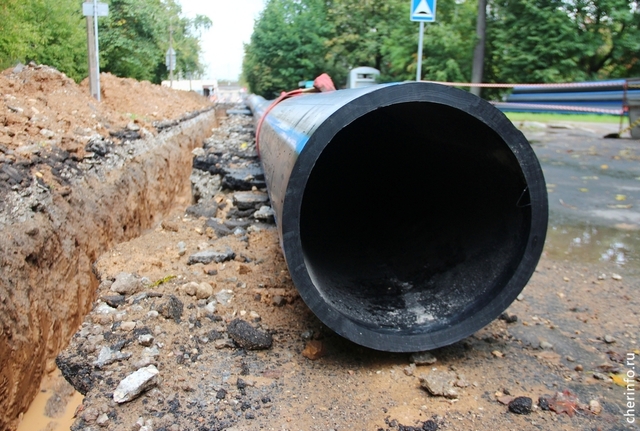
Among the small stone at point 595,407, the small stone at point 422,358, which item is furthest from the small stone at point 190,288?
the small stone at point 595,407

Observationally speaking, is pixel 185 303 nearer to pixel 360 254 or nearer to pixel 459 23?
pixel 360 254

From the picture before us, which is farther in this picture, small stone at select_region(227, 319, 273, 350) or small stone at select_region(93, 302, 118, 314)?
small stone at select_region(93, 302, 118, 314)

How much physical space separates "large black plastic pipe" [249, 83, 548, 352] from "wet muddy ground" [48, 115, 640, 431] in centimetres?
22

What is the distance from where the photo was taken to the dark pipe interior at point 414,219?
265 cm

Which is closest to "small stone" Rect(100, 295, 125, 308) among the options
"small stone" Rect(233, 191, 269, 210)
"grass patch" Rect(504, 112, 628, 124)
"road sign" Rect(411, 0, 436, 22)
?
"small stone" Rect(233, 191, 269, 210)

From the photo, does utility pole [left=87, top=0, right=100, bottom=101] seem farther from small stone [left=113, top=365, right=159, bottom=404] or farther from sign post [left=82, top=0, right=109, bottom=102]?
small stone [left=113, top=365, right=159, bottom=404]

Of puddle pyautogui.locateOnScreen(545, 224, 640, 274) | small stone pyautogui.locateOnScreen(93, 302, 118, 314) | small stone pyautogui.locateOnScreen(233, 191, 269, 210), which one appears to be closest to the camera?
small stone pyautogui.locateOnScreen(93, 302, 118, 314)

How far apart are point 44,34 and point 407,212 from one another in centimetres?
835

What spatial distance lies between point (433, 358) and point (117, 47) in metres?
15.9

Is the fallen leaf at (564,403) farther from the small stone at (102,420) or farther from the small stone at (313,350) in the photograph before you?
the small stone at (102,420)

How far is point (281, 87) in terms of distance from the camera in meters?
26.5

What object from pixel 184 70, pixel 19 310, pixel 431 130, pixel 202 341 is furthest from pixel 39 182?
pixel 184 70

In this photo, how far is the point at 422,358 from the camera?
2549 millimetres

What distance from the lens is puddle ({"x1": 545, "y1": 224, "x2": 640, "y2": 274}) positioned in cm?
409
